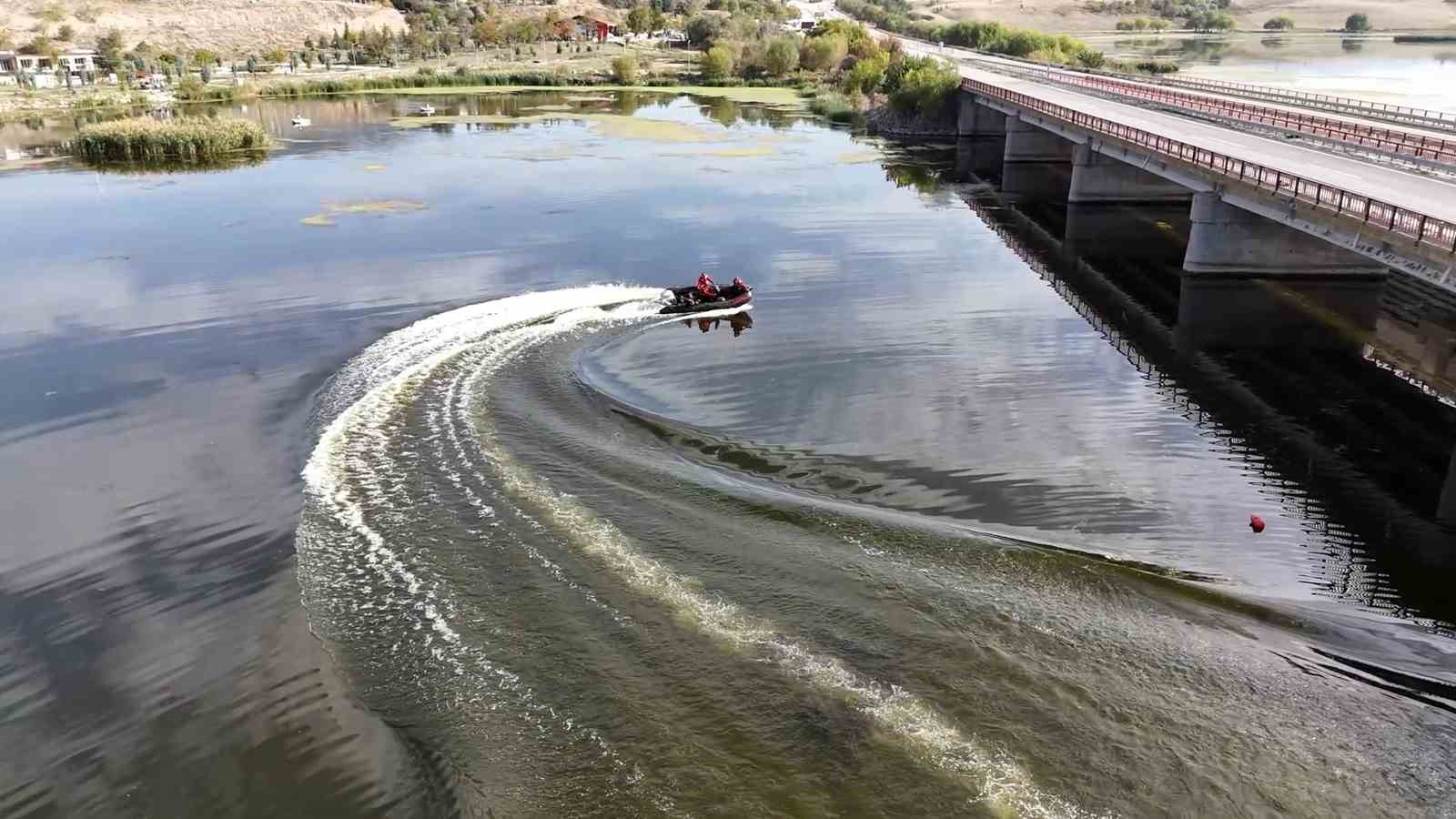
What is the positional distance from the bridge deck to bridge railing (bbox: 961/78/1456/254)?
5.11 feet

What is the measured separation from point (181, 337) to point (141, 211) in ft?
89.3

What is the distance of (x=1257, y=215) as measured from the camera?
44.9 meters

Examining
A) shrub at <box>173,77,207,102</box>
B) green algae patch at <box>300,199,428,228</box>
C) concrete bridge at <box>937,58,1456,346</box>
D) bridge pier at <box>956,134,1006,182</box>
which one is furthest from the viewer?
shrub at <box>173,77,207,102</box>

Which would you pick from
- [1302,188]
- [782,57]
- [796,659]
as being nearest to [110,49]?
[782,57]

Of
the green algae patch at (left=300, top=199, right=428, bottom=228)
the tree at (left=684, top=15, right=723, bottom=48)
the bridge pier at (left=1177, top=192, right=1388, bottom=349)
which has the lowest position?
the bridge pier at (left=1177, top=192, right=1388, bottom=349)

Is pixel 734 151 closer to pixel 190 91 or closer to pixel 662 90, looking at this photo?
pixel 662 90

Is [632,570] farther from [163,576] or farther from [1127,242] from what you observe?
[1127,242]

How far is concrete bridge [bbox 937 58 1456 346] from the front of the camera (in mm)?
34312

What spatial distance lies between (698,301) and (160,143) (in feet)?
203

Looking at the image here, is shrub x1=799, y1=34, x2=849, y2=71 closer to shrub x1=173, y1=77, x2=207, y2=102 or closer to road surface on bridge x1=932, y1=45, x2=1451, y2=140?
road surface on bridge x1=932, y1=45, x2=1451, y2=140

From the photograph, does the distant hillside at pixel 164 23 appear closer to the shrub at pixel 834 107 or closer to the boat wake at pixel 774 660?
the shrub at pixel 834 107

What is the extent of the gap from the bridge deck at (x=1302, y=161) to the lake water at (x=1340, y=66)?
123 feet

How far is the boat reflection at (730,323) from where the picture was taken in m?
38.4

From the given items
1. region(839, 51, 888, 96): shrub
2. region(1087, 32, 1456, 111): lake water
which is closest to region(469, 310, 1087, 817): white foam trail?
region(1087, 32, 1456, 111): lake water
